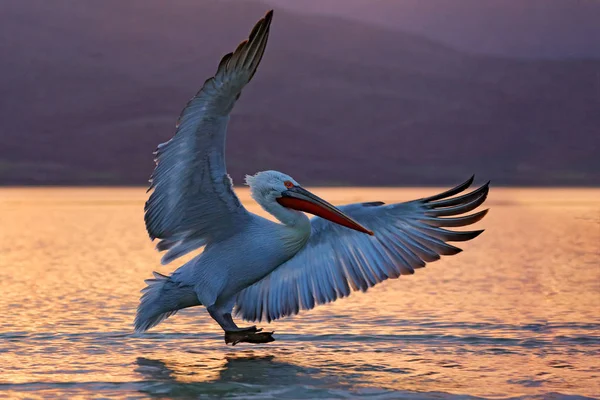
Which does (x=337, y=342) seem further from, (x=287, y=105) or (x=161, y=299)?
(x=287, y=105)

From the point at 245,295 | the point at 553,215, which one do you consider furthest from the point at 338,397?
the point at 553,215

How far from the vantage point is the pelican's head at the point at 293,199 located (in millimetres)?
6840

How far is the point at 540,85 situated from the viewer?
114 meters

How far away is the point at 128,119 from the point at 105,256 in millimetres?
85922

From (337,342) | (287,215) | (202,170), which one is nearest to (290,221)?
(287,215)

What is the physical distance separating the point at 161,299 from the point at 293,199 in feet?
3.76

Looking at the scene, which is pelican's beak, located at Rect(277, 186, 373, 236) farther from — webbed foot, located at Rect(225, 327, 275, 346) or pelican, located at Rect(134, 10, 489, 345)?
webbed foot, located at Rect(225, 327, 275, 346)

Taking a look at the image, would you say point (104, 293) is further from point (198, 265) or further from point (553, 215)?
point (553, 215)

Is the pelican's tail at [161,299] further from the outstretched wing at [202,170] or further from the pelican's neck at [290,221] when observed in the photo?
the pelican's neck at [290,221]

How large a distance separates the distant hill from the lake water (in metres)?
66.1

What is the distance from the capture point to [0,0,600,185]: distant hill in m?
89.3

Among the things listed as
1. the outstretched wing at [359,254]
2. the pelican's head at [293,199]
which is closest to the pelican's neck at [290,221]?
the pelican's head at [293,199]

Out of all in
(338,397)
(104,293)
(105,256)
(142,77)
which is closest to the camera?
(338,397)

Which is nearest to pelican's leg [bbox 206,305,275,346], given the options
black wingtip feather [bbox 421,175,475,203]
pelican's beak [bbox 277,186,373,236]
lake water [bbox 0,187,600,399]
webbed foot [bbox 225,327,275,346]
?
webbed foot [bbox 225,327,275,346]
